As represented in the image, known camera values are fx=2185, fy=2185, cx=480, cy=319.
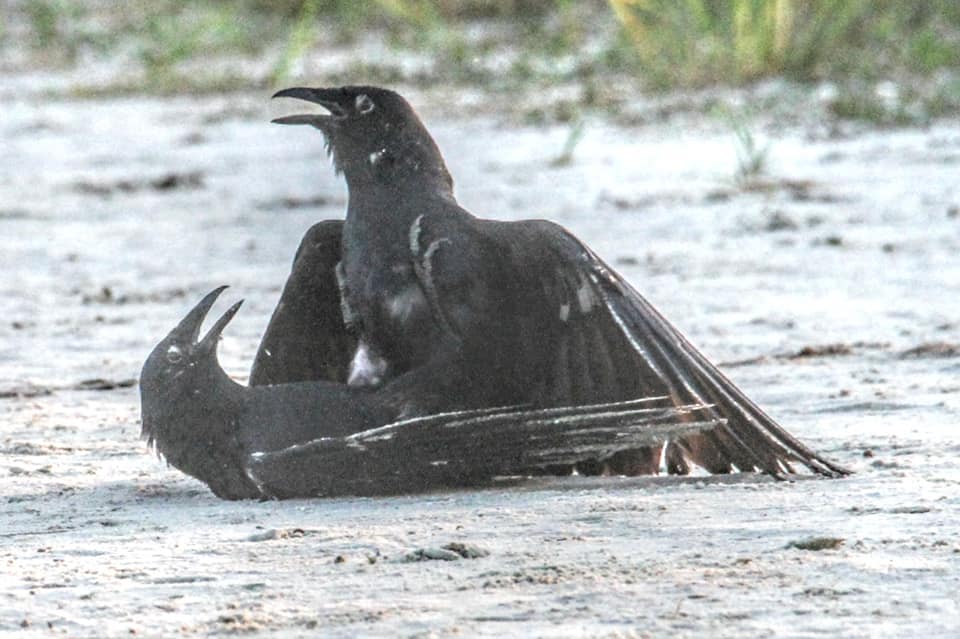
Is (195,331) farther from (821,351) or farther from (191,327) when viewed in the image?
(821,351)

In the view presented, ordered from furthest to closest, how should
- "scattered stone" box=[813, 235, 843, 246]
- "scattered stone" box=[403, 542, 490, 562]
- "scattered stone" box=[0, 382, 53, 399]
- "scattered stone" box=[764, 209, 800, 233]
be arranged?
"scattered stone" box=[764, 209, 800, 233], "scattered stone" box=[813, 235, 843, 246], "scattered stone" box=[0, 382, 53, 399], "scattered stone" box=[403, 542, 490, 562]

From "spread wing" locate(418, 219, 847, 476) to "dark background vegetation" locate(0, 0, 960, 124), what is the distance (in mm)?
6004

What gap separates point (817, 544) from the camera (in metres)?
3.65

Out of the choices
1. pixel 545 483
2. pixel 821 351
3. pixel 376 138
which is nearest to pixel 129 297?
pixel 821 351

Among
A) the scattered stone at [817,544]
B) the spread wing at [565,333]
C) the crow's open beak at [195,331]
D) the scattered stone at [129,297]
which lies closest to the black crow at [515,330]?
the spread wing at [565,333]

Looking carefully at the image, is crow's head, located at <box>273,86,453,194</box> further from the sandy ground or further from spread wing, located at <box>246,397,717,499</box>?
the sandy ground

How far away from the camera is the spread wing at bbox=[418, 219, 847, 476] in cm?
423

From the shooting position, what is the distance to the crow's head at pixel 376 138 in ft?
14.7

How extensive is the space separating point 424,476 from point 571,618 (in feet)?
3.38

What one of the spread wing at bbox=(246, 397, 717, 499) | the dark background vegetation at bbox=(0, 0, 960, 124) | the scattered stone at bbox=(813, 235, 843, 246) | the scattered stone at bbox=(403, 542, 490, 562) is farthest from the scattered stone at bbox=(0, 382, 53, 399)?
the dark background vegetation at bbox=(0, 0, 960, 124)

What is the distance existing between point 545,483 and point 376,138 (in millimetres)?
805

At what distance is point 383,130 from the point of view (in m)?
4.56

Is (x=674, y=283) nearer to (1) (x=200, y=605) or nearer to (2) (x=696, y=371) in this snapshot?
(2) (x=696, y=371)

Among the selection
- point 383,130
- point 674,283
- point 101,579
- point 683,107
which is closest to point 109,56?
point 683,107
